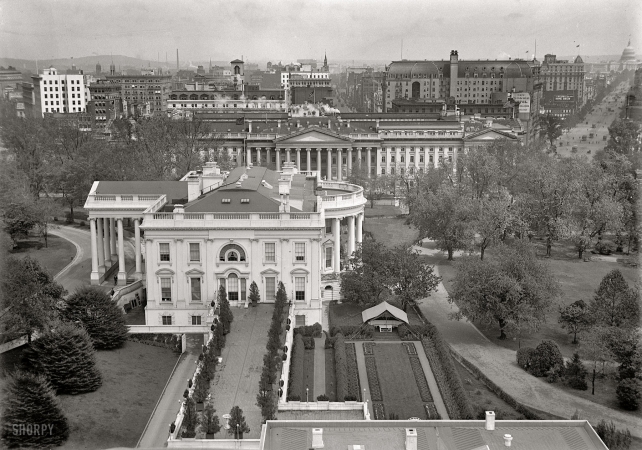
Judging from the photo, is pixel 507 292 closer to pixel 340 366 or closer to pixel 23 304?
pixel 340 366

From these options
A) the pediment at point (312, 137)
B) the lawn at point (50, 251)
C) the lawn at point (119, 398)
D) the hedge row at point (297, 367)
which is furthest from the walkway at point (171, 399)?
the pediment at point (312, 137)

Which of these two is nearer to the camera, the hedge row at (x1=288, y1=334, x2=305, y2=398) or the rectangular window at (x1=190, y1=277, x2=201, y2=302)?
the hedge row at (x1=288, y1=334, x2=305, y2=398)

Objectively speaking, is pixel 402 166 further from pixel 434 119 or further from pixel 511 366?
pixel 511 366

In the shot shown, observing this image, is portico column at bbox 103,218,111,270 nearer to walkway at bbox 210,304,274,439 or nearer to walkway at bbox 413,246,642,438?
walkway at bbox 210,304,274,439

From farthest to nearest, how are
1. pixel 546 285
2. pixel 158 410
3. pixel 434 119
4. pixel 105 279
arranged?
pixel 434 119 < pixel 105 279 < pixel 546 285 < pixel 158 410

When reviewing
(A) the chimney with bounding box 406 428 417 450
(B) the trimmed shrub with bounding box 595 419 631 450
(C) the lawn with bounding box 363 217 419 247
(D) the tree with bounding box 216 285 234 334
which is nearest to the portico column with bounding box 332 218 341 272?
(D) the tree with bounding box 216 285 234 334

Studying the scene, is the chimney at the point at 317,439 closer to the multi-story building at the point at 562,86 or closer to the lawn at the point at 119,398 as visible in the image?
the lawn at the point at 119,398

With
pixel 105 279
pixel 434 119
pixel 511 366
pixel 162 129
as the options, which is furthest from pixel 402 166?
pixel 511 366
